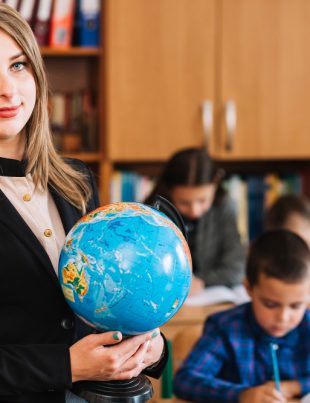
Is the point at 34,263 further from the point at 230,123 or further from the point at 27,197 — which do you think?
the point at 230,123

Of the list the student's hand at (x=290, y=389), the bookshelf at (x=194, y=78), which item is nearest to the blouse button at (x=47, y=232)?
the student's hand at (x=290, y=389)

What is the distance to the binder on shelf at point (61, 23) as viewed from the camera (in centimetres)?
359

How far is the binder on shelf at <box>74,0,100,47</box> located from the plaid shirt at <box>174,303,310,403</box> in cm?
201

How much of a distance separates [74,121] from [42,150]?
2.42 metres

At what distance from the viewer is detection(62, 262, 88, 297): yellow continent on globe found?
Answer: 118 centimetres

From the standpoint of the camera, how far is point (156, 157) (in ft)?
12.2

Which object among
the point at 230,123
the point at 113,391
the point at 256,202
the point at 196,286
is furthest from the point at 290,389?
the point at 256,202

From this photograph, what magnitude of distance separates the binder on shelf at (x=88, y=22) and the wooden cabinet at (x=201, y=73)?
0.07 m

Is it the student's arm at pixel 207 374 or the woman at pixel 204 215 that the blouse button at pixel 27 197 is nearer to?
the student's arm at pixel 207 374

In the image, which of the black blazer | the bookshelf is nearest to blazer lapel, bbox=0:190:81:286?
the black blazer

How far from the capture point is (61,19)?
3.61m

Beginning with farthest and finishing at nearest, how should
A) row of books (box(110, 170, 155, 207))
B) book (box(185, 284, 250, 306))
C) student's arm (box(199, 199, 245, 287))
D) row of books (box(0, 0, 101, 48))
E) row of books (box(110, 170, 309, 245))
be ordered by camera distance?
row of books (box(110, 170, 309, 245)), row of books (box(110, 170, 155, 207)), row of books (box(0, 0, 101, 48)), student's arm (box(199, 199, 245, 287)), book (box(185, 284, 250, 306))

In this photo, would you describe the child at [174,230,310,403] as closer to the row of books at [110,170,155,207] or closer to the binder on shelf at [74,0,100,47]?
the row of books at [110,170,155,207]

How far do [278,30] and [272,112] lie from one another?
0.43m
